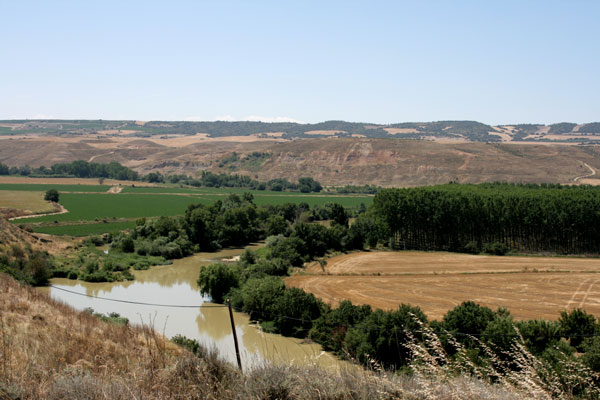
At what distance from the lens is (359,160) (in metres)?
154

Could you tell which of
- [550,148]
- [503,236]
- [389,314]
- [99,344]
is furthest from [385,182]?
[99,344]

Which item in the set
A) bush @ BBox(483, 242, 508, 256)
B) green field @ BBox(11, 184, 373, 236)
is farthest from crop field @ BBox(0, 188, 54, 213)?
bush @ BBox(483, 242, 508, 256)

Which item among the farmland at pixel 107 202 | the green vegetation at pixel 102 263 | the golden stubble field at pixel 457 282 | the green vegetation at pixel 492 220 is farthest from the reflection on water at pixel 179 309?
the green vegetation at pixel 492 220

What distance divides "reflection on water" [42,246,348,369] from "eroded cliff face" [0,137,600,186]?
94.8 metres

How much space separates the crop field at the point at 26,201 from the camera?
78688 mm

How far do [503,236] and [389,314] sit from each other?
145 feet

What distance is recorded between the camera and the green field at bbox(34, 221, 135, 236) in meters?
62.7

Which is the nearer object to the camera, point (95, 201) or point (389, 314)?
point (389, 314)

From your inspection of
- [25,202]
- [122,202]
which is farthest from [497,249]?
[25,202]

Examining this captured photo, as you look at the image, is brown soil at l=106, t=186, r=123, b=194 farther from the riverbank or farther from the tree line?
the riverbank

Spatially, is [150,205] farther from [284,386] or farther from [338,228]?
[284,386]

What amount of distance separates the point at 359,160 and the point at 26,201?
9350 cm

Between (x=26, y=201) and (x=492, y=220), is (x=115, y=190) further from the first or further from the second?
(x=492, y=220)

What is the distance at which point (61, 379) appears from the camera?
7840 mm
